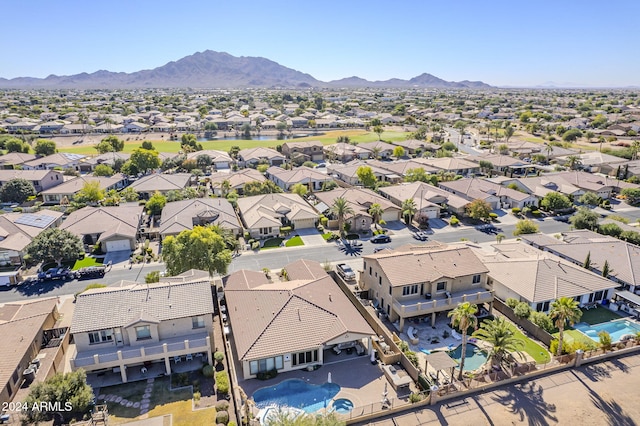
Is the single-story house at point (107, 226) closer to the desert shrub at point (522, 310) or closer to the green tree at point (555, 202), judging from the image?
the desert shrub at point (522, 310)

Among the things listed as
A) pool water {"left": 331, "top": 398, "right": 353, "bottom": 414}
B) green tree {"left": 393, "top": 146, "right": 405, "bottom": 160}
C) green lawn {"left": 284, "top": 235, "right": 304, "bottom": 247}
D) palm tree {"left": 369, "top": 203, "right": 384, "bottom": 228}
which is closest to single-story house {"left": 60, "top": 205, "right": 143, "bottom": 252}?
green lawn {"left": 284, "top": 235, "right": 304, "bottom": 247}

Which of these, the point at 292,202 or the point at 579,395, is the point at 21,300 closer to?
the point at 292,202

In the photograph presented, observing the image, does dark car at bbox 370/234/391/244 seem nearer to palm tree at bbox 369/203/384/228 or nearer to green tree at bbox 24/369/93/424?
palm tree at bbox 369/203/384/228

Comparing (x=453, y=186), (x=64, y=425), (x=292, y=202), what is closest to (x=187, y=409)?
(x=64, y=425)

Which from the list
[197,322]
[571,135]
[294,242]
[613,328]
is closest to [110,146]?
[294,242]

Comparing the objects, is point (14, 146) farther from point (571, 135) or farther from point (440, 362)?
point (571, 135)
